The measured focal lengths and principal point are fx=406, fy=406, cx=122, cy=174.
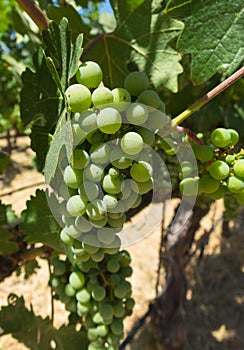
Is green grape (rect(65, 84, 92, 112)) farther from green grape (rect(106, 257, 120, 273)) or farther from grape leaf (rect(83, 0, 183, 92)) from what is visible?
green grape (rect(106, 257, 120, 273))

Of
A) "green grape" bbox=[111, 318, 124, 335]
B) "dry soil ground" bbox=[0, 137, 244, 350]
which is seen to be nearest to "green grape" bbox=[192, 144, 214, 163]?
"green grape" bbox=[111, 318, 124, 335]

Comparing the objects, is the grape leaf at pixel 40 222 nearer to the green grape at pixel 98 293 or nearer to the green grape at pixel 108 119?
the green grape at pixel 98 293

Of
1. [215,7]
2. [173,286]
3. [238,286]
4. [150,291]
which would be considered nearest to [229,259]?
[238,286]

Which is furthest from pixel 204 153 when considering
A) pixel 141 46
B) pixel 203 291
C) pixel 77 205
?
pixel 203 291

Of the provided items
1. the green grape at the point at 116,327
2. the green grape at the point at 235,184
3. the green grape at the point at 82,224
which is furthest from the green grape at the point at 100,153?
the green grape at the point at 116,327

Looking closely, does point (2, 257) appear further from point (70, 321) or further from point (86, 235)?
point (86, 235)
